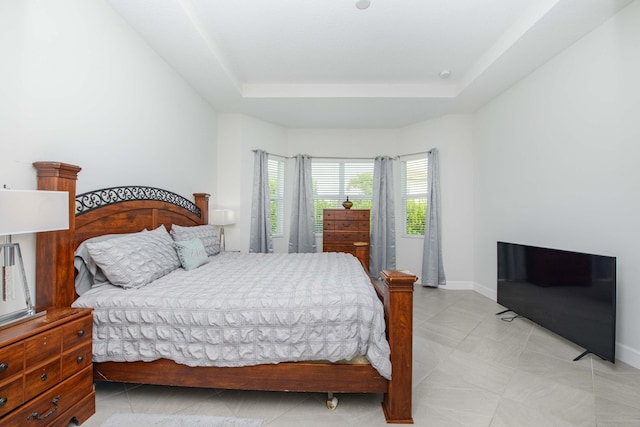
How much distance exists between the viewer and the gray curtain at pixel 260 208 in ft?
14.1

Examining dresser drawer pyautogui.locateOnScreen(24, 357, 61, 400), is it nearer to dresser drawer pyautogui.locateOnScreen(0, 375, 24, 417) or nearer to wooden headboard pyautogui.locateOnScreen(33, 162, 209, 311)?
dresser drawer pyautogui.locateOnScreen(0, 375, 24, 417)

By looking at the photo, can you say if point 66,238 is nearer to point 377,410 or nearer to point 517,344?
point 377,410

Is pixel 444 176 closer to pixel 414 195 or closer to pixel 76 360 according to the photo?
pixel 414 195

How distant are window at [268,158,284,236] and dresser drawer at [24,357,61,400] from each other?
138 inches

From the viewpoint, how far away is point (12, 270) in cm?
130

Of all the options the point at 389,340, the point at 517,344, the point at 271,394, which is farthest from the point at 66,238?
the point at 517,344

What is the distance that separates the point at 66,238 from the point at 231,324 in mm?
1133

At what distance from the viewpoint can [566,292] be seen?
2.35 meters

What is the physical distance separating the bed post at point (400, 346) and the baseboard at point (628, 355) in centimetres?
199

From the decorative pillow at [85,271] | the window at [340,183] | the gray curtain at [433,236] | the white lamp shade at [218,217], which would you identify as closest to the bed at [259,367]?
the decorative pillow at [85,271]

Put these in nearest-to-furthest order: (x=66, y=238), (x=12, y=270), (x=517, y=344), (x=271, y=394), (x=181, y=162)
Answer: (x=12, y=270)
(x=66, y=238)
(x=271, y=394)
(x=517, y=344)
(x=181, y=162)

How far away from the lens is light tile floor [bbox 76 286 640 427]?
152cm

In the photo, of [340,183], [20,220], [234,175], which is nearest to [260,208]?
[234,175]

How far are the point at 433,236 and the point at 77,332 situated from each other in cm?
427
